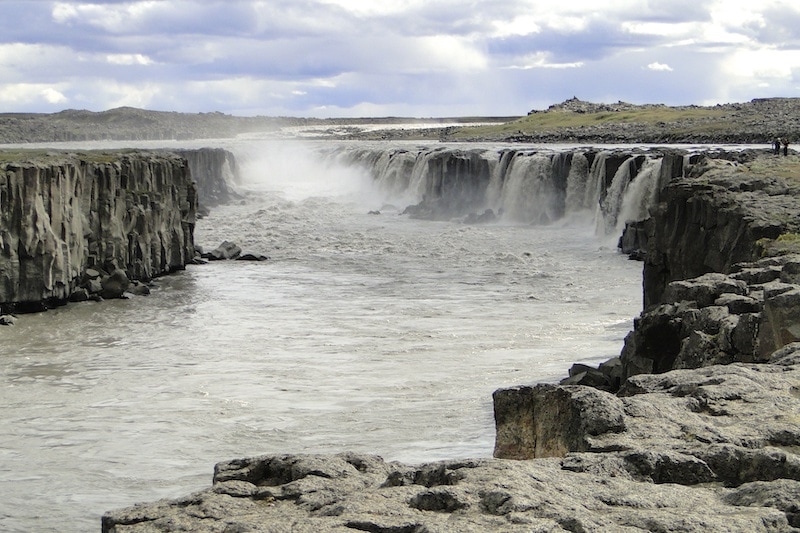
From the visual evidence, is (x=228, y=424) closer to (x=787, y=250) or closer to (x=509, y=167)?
(x=787, y=250)

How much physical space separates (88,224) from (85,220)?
20 centimetres

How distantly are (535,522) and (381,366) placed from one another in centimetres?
1527

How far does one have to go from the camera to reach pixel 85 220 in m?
32.0

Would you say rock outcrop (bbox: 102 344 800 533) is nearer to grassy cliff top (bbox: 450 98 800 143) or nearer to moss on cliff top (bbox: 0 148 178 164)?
moss on cliff top (bbox: 0 148 178 164)

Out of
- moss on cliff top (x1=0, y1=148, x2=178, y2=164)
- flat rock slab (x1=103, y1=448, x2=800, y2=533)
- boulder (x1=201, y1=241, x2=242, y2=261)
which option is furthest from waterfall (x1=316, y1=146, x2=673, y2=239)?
flat rock slab (x1=103, y1=448, x2=800, y2=533)

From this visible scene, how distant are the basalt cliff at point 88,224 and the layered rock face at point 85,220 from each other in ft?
0.08

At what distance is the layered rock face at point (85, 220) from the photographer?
1117 inches

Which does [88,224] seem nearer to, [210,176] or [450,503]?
[450,503]

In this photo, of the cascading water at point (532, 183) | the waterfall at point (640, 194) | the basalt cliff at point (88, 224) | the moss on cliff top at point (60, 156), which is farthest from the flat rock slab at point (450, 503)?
the cascading water at point (532, 183)

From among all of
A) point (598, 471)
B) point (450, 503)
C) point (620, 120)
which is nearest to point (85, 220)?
point (598, 471)

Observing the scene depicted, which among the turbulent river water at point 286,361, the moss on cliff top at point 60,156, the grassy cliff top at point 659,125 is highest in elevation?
the grassy cliff top at point 659,125

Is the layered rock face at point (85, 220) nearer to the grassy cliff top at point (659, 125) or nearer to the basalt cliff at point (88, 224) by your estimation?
the basalt cliff at point (88, 224)

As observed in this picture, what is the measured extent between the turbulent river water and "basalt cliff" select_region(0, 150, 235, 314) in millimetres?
836

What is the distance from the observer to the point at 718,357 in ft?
40.2
